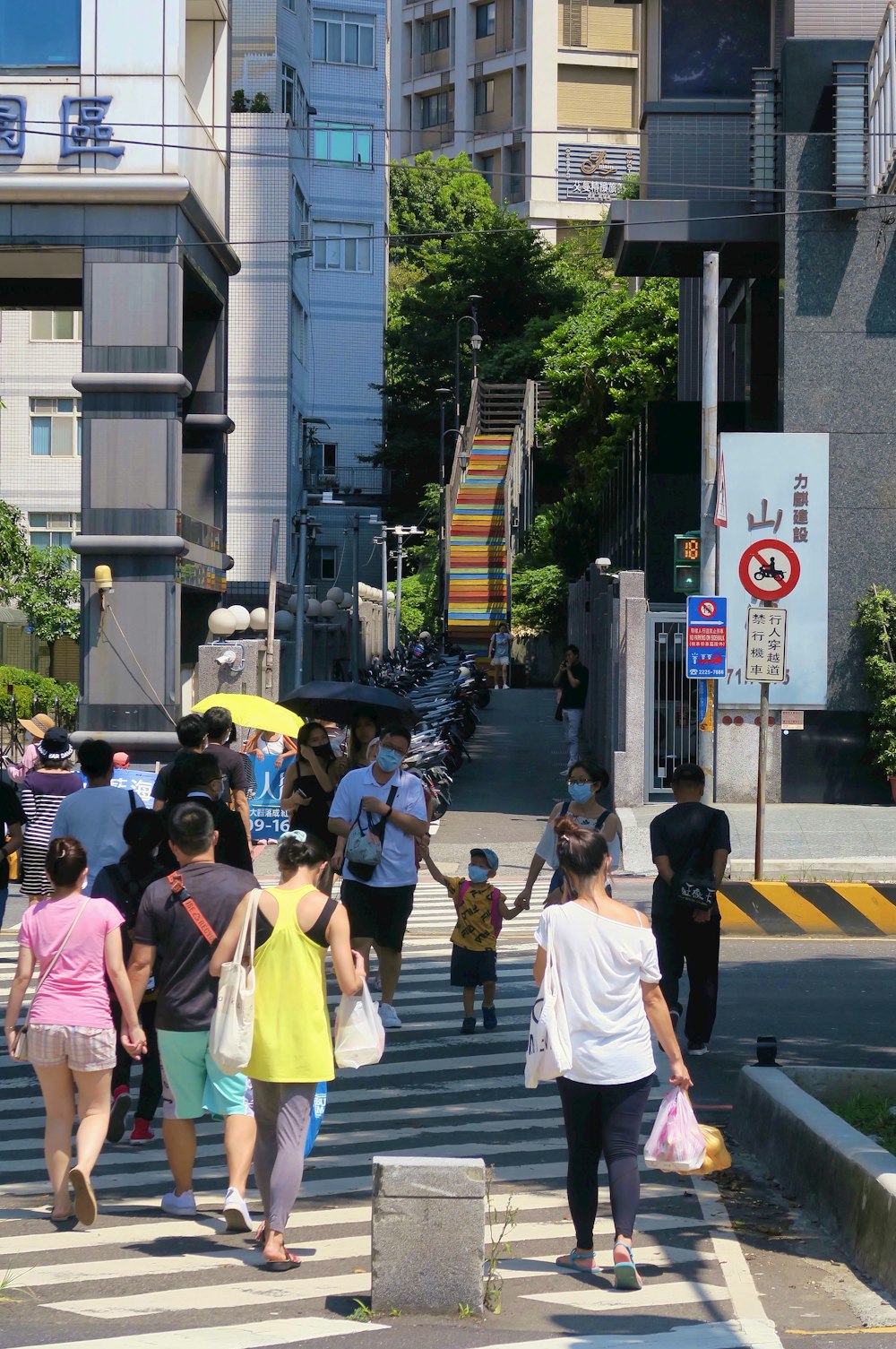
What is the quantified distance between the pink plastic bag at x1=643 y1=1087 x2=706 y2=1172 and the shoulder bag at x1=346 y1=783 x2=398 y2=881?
469 centimetres

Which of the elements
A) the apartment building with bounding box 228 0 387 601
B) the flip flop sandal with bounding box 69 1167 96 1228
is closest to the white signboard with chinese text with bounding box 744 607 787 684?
the flip flop sandal with bounding box 69 1167 96 1228

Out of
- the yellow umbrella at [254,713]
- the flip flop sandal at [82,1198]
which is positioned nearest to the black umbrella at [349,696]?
the yellow umbrella at [254,713]

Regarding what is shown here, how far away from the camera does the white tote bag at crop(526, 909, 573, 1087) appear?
6.53 m

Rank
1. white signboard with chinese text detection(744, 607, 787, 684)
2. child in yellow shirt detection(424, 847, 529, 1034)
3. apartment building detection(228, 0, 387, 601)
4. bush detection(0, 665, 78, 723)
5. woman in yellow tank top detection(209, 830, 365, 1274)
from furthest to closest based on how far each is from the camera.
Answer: apartment building detection(228, 0, 387, 601) < bush detection(0, 665, 78, 723) < white signboard with chinese text detection(744, 607, 787, 684) < child in yellow shirt detection(424, 847, 529, 1034) < woman in yellow tank top detection(209, 830, 365, 1274)

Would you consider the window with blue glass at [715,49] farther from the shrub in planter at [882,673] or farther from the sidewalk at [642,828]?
the sidewalk at [642,828]

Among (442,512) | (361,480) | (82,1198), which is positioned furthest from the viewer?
(361,480)

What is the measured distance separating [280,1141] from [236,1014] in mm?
516

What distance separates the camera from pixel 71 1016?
746cm

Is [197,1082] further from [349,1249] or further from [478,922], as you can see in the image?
[478,922]

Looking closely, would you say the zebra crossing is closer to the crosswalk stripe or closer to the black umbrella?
the crosswalk stripe

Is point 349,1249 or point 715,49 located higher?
point 715,49

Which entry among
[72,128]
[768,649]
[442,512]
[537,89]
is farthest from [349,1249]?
[537,89]

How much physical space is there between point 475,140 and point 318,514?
28862 mm

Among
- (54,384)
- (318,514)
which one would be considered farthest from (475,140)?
(54,384)
